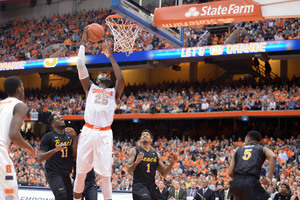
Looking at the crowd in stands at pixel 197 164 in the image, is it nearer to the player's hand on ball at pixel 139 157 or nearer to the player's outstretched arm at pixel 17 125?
the player's hand on ball at pixel 139 157

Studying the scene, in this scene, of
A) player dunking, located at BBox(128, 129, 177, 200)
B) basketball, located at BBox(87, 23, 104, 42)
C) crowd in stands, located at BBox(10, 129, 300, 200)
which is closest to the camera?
basketball, located at BBox(87, 23, 104, 42)

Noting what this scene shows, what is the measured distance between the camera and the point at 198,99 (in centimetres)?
2462

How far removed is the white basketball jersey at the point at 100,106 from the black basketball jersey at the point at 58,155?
5.56ft

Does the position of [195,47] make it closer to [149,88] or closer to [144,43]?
[144,43]

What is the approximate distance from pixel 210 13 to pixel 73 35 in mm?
23799

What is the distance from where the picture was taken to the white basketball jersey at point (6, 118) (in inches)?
196

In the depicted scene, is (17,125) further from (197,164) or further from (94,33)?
(197,164)

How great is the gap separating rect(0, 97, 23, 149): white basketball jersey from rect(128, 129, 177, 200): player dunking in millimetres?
3345

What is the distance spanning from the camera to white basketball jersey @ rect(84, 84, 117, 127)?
6.62 meters

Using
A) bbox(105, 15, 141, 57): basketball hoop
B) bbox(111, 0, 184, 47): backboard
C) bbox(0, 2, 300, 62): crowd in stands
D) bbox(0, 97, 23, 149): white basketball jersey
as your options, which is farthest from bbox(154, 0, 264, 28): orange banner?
bbox(0, 2, 300, 62): crowd in stands

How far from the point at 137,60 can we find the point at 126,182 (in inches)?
458

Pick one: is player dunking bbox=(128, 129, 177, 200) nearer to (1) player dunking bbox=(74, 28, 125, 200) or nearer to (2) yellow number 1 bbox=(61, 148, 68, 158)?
(2) yellow number 1 bbox=(61, 148, 68, 158)

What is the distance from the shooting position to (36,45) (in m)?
33.5

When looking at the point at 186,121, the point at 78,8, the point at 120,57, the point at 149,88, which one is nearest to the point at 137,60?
the point at 120,57
